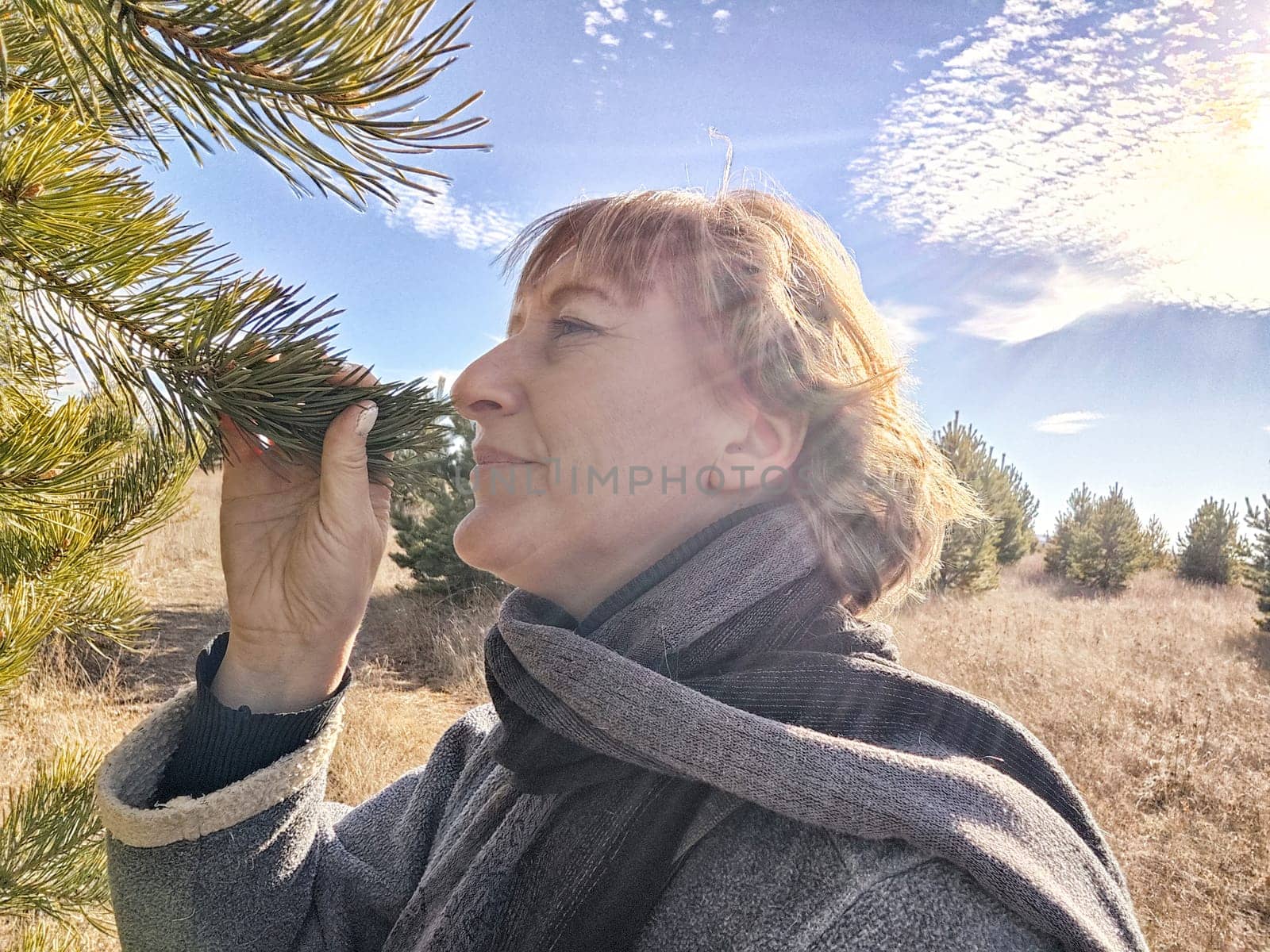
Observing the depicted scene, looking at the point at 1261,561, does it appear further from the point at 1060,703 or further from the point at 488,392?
the point at 488,392

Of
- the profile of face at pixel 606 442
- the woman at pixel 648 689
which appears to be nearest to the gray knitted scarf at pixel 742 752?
the woman at pixel 648 689

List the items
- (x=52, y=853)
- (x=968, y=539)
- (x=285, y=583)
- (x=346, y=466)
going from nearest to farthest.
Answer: (x=346, y=466) → (x=285, y=583) → (x=52, y=853) → (x=968, y=539)

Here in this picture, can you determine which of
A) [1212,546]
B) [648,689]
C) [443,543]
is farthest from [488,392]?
[1212,546]

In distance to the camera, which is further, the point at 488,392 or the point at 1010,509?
the point at 1010,509

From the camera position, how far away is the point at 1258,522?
540 inches

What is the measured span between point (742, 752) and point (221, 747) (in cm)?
104

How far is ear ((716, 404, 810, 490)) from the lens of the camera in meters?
1.39

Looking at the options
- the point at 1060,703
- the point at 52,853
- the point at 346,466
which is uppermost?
the point at 346,466

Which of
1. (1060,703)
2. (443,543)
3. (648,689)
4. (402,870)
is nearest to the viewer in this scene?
(648,689)

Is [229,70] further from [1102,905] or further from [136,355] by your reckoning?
[1102,905]

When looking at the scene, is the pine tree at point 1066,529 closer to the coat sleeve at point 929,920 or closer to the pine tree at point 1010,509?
the pine tree at point 1010,509

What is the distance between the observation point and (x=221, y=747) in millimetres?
1361

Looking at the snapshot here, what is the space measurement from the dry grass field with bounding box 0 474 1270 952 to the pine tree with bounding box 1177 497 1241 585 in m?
8.27

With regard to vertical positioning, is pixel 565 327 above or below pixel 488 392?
above
